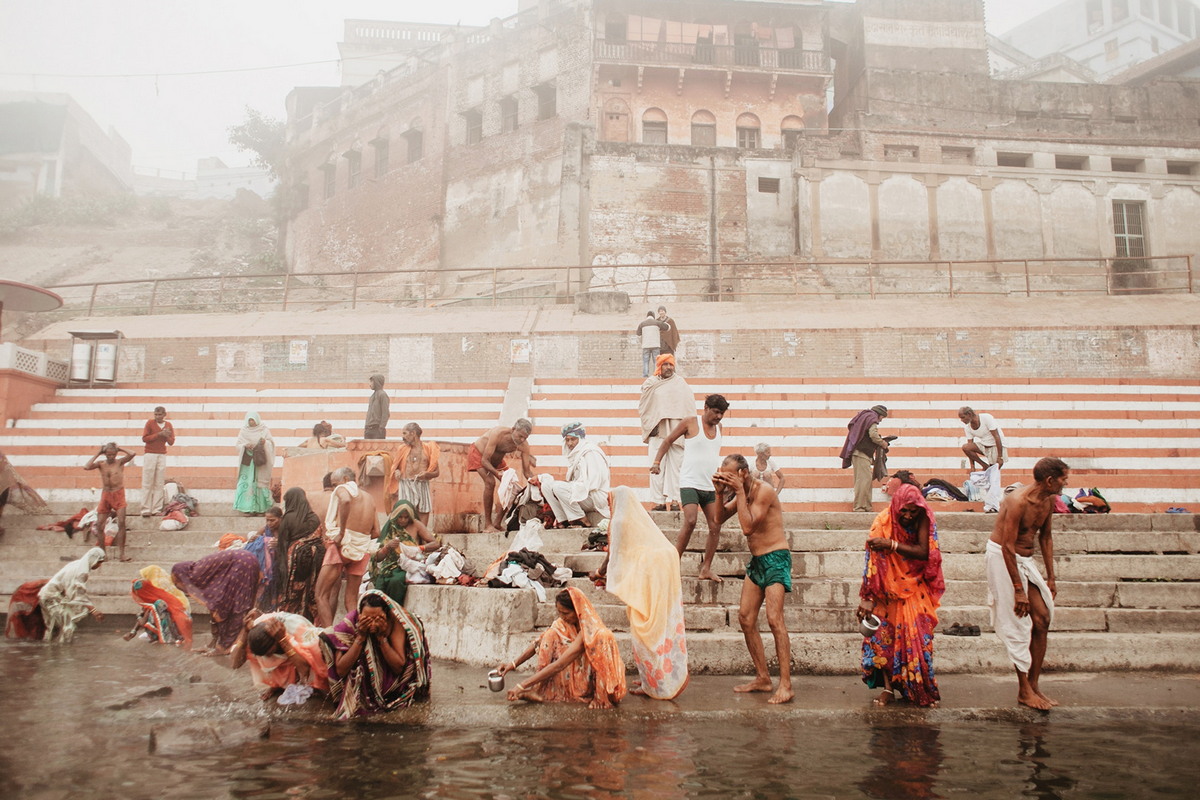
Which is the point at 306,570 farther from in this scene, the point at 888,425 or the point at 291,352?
the point at 291,352

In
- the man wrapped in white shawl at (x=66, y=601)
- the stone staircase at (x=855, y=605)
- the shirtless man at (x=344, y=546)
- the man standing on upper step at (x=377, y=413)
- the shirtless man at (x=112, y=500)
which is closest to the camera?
the stone staircase at (x=855, y=605)

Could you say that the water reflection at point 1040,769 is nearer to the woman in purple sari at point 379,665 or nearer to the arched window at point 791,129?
the woman in purple sari at point 379,665

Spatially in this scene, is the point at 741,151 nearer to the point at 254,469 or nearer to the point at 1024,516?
the point at 254,469

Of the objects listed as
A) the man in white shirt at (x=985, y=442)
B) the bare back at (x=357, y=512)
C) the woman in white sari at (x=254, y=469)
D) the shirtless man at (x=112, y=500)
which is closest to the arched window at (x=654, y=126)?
the man in white shirt at (x=985, y=442)

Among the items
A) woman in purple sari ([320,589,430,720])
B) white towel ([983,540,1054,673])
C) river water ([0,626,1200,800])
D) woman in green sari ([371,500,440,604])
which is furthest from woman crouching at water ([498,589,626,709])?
white towel ([983,540,1054,673])

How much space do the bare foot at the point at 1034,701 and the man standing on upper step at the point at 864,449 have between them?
411 centimetres

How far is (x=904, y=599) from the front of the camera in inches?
190

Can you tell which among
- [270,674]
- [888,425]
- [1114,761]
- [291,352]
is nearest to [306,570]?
[270,674]

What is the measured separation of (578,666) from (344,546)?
256cm

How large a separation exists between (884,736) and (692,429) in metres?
2.82

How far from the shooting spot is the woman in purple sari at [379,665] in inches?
187

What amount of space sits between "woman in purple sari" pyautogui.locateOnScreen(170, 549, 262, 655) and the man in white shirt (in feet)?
22.7

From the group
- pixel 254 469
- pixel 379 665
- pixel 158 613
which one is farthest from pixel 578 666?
pixel 254 469

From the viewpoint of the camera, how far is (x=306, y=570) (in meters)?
6.72
